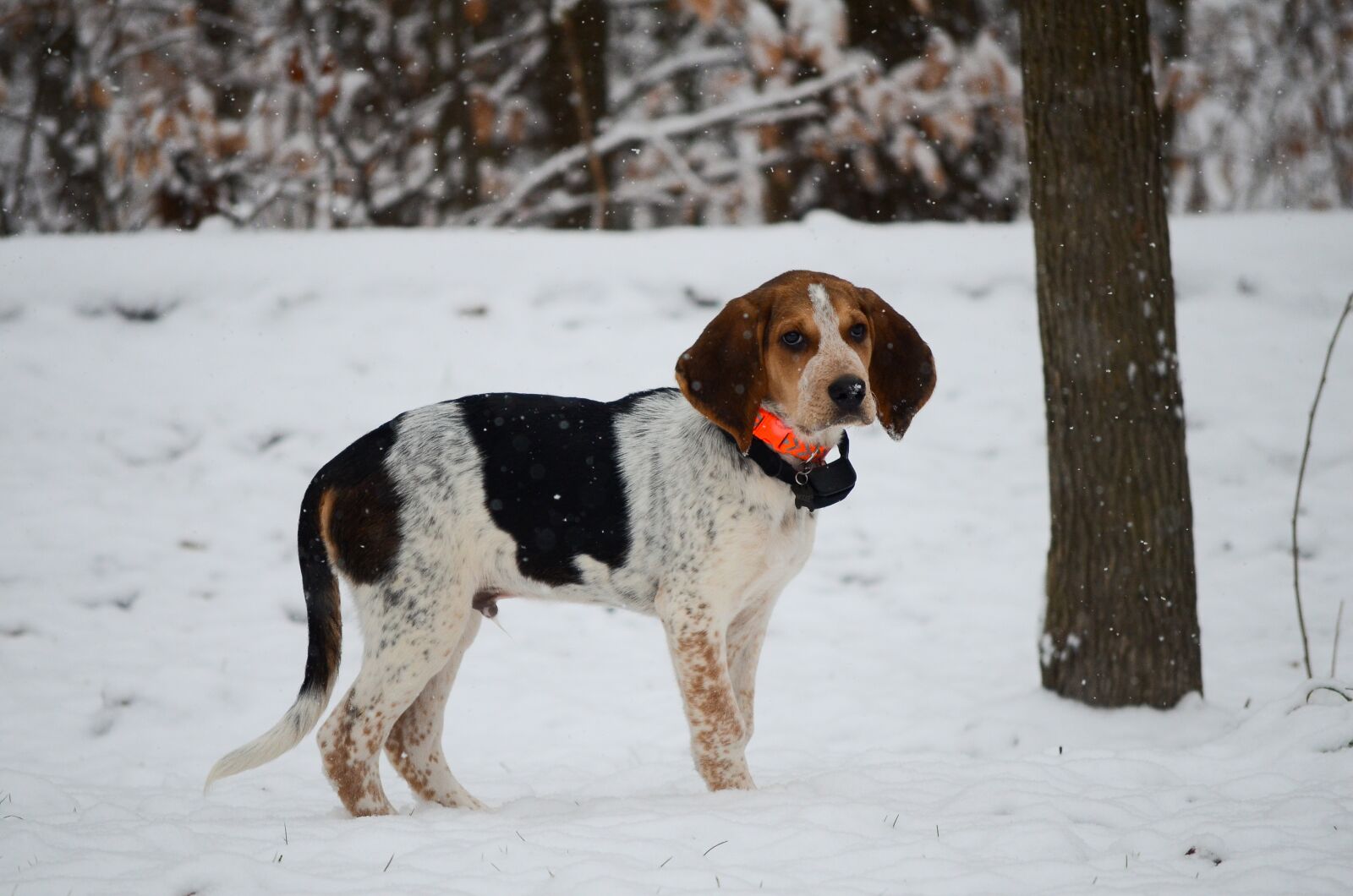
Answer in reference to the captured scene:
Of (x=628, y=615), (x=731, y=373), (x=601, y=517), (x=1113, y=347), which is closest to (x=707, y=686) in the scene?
(x=601, y=517)

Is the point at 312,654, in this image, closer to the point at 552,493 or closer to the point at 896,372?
the point at 552,493

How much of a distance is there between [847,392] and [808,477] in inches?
15.5

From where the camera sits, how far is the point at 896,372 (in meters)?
3.51

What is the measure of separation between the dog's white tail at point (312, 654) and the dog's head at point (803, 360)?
4.43 feet

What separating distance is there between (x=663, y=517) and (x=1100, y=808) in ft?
5.02

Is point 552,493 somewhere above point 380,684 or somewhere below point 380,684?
above

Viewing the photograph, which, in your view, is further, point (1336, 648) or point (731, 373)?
point (1336, 648)

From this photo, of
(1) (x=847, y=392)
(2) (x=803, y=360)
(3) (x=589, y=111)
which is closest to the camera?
(1) (x=847, y=392)

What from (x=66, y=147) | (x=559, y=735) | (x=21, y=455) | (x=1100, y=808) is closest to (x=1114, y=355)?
(x=1100, y=808)

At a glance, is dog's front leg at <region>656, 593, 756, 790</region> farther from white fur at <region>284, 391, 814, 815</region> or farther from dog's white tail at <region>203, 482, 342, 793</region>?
dog's white tail at <region>203, 482, 342, 793</region>

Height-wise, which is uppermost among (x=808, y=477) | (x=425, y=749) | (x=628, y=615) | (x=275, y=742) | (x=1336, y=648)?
(x=808, y=477)

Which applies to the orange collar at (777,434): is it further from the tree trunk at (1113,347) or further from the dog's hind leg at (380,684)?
the tree trunk at (1113,347)

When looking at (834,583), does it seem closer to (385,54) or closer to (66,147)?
(385,54)

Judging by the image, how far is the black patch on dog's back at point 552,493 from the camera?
3.64 meters
